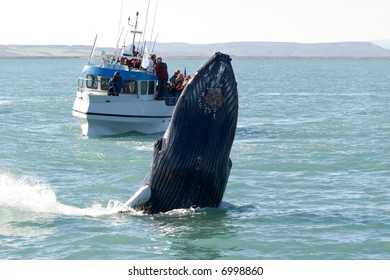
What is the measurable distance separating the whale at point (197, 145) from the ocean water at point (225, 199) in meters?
0.63

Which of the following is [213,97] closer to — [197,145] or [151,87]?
[197,145]

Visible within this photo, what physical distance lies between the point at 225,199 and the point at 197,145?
20.0 ft

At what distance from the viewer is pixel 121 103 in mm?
38125

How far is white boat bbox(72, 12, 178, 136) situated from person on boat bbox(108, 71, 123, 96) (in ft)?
0.80

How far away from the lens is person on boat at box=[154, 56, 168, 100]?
38406mm

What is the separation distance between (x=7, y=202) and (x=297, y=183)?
28.7 ft

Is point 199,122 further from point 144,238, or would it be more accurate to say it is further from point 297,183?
point 297,183

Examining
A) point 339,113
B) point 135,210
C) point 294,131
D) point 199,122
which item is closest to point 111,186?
point 135,210

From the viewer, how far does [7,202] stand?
20109 millimetres

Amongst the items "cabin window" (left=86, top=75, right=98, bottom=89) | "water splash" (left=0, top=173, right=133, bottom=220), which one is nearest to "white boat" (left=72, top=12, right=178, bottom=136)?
"cabin window" (left=86, top=75, right=98, bottom=89)

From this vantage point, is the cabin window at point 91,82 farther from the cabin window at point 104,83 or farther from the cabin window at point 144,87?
the cabin window at point 144,87

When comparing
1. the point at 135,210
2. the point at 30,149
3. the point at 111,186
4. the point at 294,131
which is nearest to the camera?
the point at 135,210

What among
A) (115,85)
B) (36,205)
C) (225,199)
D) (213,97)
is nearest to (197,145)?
(213,97)

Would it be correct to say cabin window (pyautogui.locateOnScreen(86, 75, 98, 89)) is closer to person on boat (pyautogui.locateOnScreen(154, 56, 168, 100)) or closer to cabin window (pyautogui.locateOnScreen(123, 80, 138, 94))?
cabin window (pyautogui.locateOnScreen(123, 80, 138, 94))
